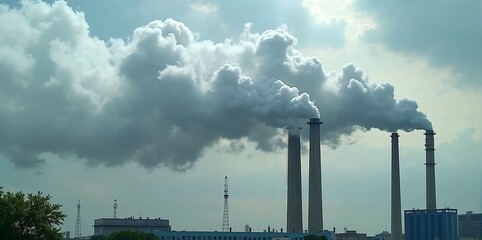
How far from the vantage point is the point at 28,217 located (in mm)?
48531


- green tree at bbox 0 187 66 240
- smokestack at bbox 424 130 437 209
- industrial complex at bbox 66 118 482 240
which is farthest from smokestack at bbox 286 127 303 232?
green tree at bbox 0 187 66 240

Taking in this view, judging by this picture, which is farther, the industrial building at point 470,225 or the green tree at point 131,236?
the industrial building at point 470,225

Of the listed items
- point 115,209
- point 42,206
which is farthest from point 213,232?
point 42,206

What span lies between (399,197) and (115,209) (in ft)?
279

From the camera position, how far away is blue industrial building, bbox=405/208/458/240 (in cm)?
12019

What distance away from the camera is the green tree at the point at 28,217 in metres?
48.1

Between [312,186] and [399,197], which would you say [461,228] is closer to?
[399,197]

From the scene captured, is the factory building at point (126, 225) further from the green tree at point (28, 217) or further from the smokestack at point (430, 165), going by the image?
the green tree at point (28, 217)

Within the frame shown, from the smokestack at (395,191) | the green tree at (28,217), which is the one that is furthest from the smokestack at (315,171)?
the green tree at (28,217)

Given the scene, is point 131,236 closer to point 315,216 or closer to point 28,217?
point 315,216

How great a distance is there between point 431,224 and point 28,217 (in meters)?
85.6

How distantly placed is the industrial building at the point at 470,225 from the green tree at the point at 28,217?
13391cm

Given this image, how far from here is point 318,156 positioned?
284ft

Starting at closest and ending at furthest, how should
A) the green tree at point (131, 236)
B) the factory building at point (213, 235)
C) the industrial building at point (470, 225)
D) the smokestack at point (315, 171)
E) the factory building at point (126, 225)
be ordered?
the smokestack at point (315, 171)
the green tree at point (131, 236)
the factory building at point (213, 235)
the factory building at point (126, 225)
the industrial building at point (470, 225)
